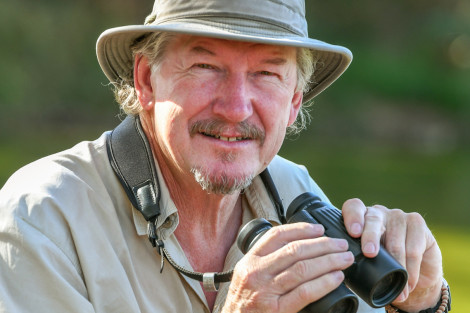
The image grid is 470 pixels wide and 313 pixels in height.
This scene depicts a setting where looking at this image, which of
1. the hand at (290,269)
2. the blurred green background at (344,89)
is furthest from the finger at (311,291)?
the blurred green background at (344,89)

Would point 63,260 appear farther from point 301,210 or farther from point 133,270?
point 301,210

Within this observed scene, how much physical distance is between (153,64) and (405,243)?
88 centimetres

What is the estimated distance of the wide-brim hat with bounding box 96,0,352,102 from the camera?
7.27 ft

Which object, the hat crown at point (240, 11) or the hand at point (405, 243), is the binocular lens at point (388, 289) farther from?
the hat crown at point (240, 11)

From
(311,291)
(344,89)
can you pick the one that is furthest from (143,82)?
(344,89)

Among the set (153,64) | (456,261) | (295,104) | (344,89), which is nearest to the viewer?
(153,64)

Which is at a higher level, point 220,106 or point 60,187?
point 220,106

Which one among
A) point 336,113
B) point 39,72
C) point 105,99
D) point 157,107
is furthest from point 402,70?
point 157,107

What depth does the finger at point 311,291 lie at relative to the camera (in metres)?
1.87

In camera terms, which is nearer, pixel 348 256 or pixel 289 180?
pixel 348 256

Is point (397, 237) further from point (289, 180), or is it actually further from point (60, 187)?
point (60, 187)

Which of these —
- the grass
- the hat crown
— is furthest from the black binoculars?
the grass

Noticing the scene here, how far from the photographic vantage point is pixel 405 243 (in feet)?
7.21

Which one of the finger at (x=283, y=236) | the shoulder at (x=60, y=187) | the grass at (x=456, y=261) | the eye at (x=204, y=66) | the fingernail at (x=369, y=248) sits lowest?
the grass at (x=456, y=261)
